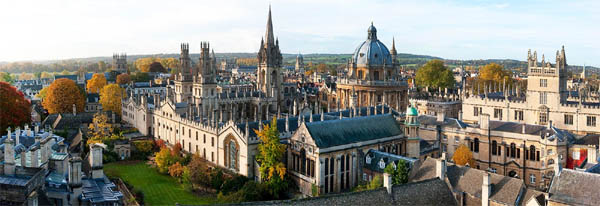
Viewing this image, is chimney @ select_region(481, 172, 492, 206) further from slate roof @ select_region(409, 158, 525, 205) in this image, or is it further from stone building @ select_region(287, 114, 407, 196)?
stone building @ select_region(287, 114, 407, 196)

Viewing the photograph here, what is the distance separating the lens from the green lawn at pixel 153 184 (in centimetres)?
4025

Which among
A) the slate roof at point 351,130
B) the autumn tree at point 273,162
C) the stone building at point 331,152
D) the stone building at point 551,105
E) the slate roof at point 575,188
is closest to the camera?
the slate roof at point 575,188

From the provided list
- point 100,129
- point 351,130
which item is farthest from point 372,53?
point 100,129

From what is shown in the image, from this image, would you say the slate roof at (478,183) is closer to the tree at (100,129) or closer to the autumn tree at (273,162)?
Result: the autumn tree at (273,162)

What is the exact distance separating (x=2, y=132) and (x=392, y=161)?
4156cm

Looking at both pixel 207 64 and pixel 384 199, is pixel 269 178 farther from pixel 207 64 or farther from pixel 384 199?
pixel 207 64

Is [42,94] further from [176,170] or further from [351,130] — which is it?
[351,130]

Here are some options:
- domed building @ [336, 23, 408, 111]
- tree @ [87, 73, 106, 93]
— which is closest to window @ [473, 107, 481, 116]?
domed building @ [336, 23, 408, 111]

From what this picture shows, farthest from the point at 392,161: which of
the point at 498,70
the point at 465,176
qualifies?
the point at 498,70

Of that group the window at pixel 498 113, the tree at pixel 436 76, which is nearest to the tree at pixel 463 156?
the window at pixel 498 113

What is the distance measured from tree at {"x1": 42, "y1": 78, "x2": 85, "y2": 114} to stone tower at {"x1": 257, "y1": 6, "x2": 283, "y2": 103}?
28.6 m

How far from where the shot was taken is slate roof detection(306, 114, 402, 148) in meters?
39.5

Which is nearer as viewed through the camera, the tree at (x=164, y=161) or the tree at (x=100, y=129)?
the tree at (x=164, y=161)

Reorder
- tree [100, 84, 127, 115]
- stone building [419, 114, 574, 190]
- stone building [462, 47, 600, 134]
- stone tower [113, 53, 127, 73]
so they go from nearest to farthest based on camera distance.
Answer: stone building [419, 114, 574, 190] → stone building [462, 47, 600, 134] → tree [100, 84, 127, 115] → stone tower [113, 53, 127, 73]
